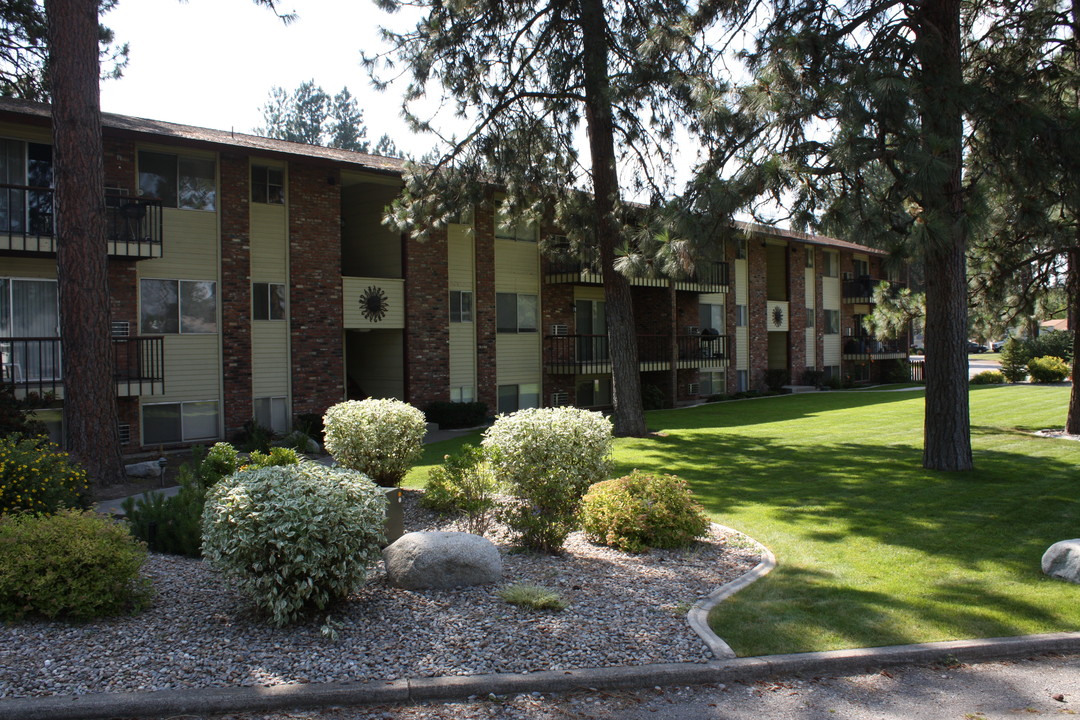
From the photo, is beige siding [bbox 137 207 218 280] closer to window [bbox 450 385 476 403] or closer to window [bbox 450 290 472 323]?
window [bbox 450 290 472 323]

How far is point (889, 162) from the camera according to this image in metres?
10.1

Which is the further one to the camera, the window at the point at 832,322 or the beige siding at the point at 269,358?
the window at the point at 832,322

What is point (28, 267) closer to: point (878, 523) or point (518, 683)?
point (518, 683)

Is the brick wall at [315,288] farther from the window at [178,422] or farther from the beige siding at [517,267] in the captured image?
the beige siding at [517,267]

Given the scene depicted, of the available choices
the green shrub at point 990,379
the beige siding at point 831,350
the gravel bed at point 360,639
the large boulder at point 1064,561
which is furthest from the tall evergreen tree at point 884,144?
the green shrub at point 990,379

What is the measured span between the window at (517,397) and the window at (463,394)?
1154mm

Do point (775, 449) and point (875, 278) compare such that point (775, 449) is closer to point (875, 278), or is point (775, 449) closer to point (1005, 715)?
point (1005, 715)

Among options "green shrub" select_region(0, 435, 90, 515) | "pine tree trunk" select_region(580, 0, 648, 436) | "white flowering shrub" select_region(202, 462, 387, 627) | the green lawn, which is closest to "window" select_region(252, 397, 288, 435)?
the green lawn

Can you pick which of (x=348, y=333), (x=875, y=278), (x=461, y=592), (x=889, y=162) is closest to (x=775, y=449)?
(x=889, y=162)

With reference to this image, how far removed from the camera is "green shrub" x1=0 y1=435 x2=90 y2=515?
7.99 m

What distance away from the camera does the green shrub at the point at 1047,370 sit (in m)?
35.3

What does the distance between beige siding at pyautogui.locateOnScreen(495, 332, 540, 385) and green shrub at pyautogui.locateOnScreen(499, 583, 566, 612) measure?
17716mm

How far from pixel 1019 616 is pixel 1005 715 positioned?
74.6 inches

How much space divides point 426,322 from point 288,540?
55.5 feet
